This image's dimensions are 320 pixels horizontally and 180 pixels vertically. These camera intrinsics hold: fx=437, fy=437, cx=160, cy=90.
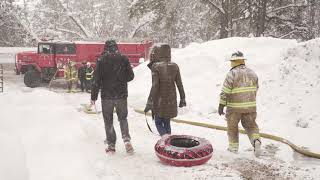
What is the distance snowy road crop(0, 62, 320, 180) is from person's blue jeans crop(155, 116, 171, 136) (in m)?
0.41

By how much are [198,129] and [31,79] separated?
47.1 feet

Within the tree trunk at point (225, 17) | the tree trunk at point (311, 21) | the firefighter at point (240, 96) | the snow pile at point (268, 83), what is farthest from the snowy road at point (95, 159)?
the tree trunk at point (311, 21)

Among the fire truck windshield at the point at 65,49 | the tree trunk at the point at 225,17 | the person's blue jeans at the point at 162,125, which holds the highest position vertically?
the tree trunk at the point at 225,17

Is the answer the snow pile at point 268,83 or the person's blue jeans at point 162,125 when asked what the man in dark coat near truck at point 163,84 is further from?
the snow pile at point 268,83

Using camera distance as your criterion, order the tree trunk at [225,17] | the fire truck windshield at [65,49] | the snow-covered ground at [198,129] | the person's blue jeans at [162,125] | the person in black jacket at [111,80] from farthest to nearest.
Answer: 1. the tree trunk at [225,17]
2. the fire truck windshield at [65,49]
3. the person's blue jeans at [162,125]
4. the person in black jacket at [111,80]
5. the snow-covered ground at [198,129]

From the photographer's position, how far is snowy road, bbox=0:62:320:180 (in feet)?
20.6

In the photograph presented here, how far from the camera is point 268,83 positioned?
1230cm

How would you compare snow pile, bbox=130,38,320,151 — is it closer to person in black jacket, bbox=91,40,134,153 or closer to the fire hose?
the fire hose

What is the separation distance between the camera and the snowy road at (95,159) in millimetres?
6270

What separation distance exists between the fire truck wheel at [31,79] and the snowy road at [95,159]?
42.8ft

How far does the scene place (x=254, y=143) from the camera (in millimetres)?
7547

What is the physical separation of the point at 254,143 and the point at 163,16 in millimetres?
20773

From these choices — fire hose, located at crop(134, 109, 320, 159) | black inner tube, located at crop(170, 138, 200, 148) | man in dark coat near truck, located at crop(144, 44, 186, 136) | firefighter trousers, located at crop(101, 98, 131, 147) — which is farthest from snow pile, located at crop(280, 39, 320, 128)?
firefighter trousers, located at crop(101, 98, 131, 147)

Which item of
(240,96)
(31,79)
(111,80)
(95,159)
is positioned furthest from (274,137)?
(31,79)
